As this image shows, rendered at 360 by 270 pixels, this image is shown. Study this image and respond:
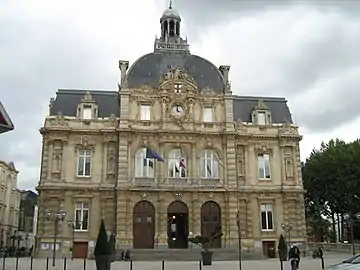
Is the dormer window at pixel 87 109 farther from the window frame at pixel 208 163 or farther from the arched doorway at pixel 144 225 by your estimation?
the window frame at pixel 208 163

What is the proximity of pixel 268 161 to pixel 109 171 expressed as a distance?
14.6m

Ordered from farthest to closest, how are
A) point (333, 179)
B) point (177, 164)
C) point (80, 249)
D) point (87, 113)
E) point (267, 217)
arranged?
point (333, 179) → point (87, 113) → point (267, 217) → point (177, 164) → point (80, 249)

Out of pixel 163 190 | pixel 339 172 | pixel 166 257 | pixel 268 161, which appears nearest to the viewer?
pixel 166 257

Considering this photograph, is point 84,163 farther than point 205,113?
No

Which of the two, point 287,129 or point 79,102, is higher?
point 79,102

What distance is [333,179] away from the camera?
167 ft

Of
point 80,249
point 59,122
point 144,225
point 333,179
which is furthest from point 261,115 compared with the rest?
point 80,249

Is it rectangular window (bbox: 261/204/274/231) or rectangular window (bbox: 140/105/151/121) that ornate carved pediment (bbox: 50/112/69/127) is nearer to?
rectangular window (bbox: 140/105/151/121)

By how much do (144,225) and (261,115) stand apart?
50.3 feet

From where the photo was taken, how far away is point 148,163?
134 feet

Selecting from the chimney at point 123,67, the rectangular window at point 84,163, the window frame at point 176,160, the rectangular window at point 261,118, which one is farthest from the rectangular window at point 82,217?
the rectangular window at point 261,118

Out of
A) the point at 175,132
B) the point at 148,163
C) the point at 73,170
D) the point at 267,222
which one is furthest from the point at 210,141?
the point at 73,170

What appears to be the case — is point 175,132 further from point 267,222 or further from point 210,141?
point 267,222

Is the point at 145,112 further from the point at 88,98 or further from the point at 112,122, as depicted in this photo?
the point at 88,98
